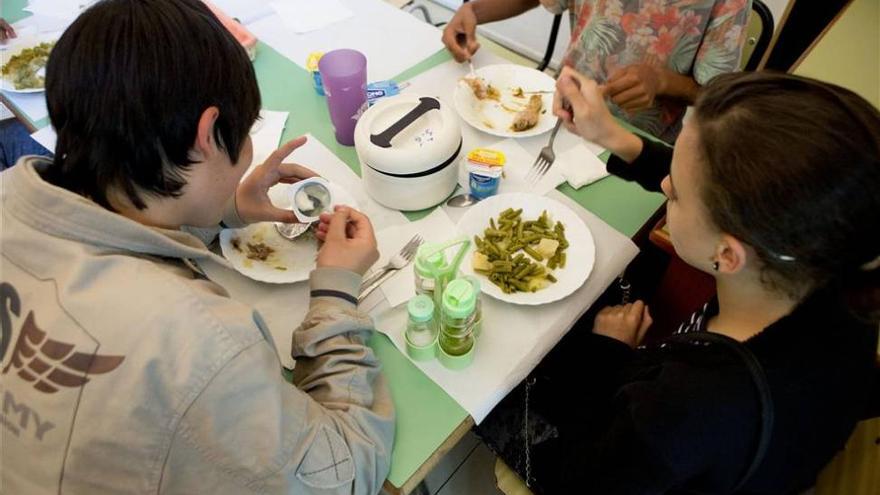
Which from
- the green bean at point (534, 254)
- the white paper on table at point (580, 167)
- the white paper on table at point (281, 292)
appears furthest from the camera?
the white paper on table at point (580, 167)

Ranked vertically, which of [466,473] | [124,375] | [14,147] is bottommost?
[466,473]

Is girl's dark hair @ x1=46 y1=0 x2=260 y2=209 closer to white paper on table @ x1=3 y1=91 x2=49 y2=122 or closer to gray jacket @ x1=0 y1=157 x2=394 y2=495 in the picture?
gray jacket @ x1=0 y1=157 x2=394 y2=495

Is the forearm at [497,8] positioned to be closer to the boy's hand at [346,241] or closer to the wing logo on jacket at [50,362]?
the boy's hand at [346,241]

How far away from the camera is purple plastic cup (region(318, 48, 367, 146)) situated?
118cm

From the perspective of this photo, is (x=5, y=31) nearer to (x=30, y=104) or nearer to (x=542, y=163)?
(x=30, y=104)

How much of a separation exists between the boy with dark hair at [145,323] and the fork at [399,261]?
172 millimetres

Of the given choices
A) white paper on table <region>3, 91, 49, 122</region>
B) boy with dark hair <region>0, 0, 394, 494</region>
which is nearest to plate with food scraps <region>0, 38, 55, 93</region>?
white paper on table <region>3, 91, 49, 122</region>

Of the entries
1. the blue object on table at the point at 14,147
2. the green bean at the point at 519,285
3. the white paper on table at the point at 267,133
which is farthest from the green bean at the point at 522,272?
the blue object on table at the point at 14,147

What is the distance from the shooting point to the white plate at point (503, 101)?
130 cm

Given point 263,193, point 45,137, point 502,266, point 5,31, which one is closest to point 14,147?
point 5,31

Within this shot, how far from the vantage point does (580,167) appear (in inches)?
47.3

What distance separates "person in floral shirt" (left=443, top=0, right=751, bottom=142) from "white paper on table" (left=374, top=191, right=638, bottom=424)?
0.49 meters

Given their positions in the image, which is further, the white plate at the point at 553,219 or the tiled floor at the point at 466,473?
the tiled floor at the point at 466,473

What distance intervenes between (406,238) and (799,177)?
0.66 meters
